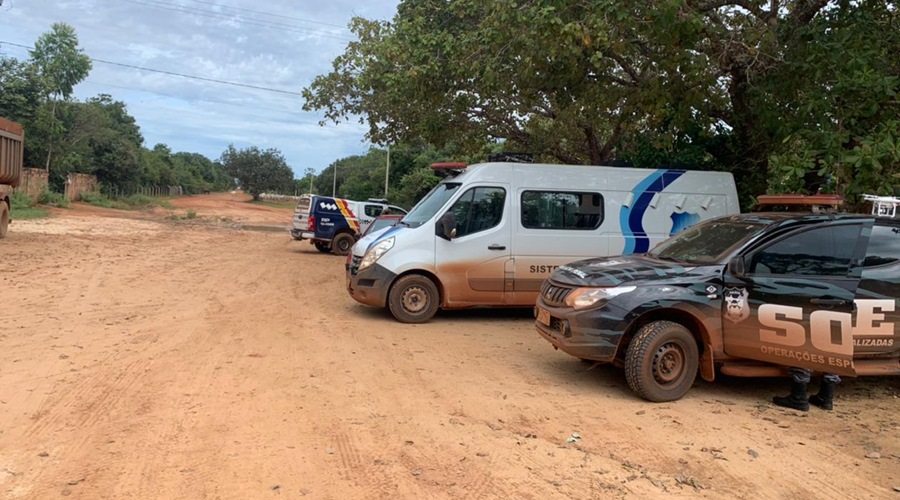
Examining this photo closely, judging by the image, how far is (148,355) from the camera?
6.41 m

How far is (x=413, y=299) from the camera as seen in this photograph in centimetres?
874

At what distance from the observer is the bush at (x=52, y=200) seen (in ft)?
115

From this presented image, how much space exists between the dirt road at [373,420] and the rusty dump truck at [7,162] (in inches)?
432

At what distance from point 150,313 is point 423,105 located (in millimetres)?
7872

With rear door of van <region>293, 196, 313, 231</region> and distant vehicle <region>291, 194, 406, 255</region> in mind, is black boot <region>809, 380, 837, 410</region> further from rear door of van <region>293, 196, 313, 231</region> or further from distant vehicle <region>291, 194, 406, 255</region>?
rear door of van <region>293, 196, 313, 231</region>

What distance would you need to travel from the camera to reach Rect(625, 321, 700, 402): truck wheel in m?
5.42

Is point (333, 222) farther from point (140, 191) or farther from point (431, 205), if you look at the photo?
point (140, 191)

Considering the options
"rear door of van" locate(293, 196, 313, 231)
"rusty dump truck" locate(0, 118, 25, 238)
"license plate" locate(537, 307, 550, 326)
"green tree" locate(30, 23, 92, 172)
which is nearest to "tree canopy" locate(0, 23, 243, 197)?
"green tree" locate(30, 23, 92, 172)

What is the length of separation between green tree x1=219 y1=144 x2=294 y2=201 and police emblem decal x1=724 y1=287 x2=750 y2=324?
78749 millimetres

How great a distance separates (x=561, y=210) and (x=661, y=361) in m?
4.02

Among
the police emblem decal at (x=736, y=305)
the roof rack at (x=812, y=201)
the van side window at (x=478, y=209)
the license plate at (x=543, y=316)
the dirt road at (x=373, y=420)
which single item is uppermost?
the roof rack at (x=812, y=201)

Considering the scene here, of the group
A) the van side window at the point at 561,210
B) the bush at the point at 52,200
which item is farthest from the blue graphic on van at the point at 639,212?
the bush at the point at 52,200

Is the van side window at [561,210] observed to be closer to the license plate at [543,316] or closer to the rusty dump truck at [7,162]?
the license plate at [543,316]

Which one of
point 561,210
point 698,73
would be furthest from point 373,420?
point 698,73
